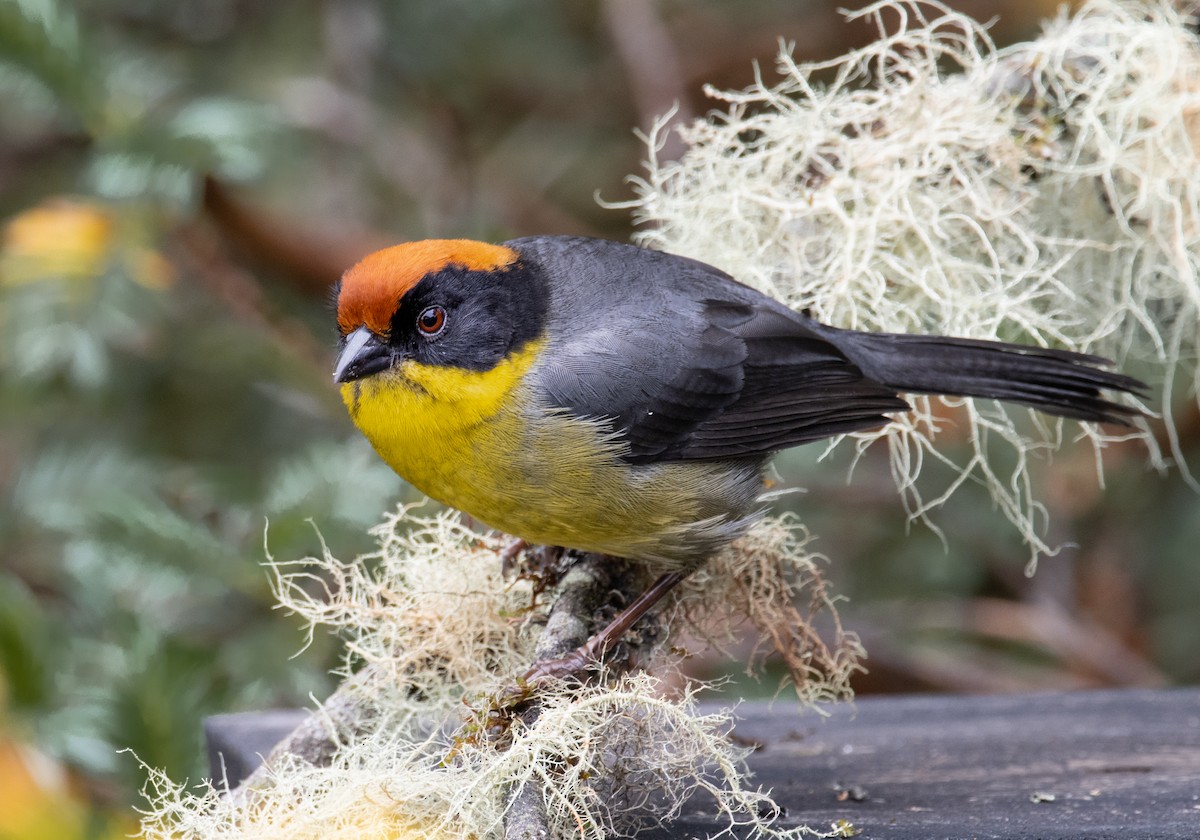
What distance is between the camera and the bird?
2.58 m

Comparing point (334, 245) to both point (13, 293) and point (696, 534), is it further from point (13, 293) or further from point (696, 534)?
point (696, 534)

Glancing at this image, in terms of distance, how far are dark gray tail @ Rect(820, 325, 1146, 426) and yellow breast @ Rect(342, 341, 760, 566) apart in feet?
1.83

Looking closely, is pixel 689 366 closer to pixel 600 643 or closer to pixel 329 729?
pixel 600 643

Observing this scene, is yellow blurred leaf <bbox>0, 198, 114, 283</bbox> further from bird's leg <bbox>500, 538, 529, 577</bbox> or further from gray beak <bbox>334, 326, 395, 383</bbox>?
bird's leg <bbox>500, 538, 529, 577</bbox>

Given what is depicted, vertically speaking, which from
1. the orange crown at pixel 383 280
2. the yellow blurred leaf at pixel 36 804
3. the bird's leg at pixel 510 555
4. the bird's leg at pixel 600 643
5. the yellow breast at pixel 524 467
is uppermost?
the orange crown at pixel 383 280

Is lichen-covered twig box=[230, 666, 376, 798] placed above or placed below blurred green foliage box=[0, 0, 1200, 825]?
below

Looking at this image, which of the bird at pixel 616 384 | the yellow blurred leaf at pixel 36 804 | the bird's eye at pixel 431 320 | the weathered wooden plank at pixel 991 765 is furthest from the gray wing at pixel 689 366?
the yellow blurred leaf at pixel 36 804

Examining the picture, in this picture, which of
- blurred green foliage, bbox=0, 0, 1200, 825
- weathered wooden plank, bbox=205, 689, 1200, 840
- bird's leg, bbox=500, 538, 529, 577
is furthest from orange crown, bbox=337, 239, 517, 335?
weathered wooden plank, bbox=205, 689, 1200, 840

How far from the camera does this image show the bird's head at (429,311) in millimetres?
2572

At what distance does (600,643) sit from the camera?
236 centimetres

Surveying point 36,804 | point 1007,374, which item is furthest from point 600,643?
point 36,804

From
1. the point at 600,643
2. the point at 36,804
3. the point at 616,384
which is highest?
the point at 616,384

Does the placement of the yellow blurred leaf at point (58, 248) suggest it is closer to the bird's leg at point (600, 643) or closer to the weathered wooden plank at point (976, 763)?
the weathered wooden plank at point (976, 763)

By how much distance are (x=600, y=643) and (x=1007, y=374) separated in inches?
42.8
